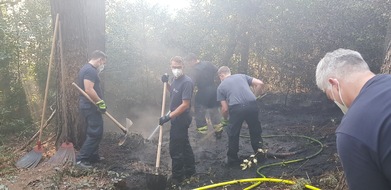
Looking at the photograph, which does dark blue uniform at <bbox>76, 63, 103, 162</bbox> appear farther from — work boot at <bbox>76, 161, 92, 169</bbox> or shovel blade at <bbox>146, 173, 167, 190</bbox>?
shovel blade at <bbox>146, 173, 167, 190</bbox>

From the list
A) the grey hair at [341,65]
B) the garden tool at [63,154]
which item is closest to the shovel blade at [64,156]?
the garden tool at [63,154]

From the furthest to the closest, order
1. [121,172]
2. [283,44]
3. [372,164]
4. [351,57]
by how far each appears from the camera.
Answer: [283,44] < [121,172] < [351,57] < [372,164]

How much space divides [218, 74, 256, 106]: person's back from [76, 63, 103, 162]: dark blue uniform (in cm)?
Answer: 225

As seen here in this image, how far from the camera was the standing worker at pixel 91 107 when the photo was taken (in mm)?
5711

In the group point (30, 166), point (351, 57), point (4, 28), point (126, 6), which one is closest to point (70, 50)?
point (30, 166)

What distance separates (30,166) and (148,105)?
521cm

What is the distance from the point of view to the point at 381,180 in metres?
1.58

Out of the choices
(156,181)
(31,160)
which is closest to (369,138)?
(156,181)

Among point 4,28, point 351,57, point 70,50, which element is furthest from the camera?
point 4,28

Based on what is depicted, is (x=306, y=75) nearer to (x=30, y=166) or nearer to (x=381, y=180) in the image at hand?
(x=30, y=166)

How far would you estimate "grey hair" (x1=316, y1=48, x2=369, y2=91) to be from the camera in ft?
5.98

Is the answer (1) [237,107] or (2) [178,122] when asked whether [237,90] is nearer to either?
(1) [237,107]

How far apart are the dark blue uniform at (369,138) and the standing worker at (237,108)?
410 cm

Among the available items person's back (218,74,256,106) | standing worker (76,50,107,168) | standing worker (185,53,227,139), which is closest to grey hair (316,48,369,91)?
person's back (218,74,256,106)
